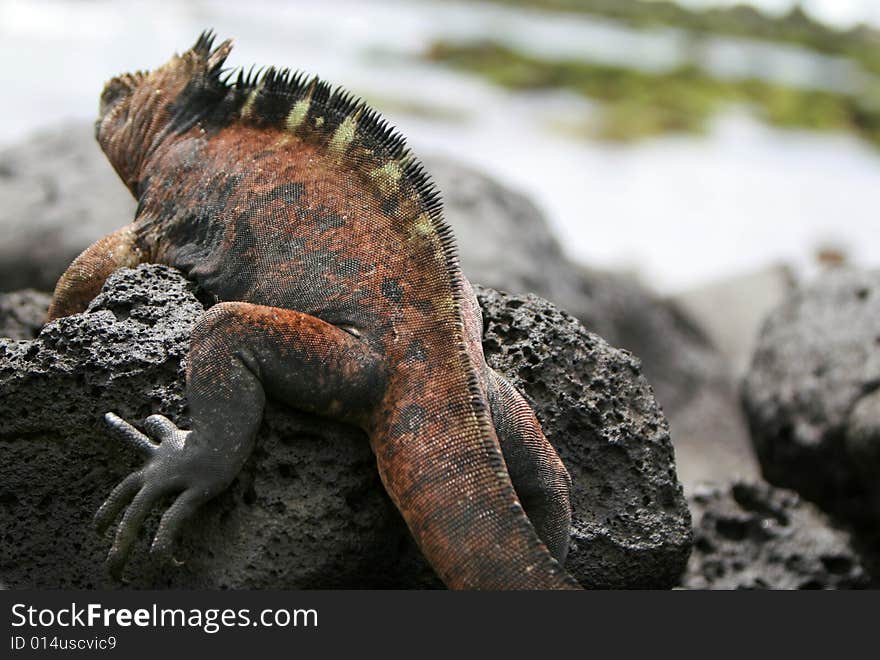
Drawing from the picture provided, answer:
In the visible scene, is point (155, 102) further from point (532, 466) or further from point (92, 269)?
point (532, 466)

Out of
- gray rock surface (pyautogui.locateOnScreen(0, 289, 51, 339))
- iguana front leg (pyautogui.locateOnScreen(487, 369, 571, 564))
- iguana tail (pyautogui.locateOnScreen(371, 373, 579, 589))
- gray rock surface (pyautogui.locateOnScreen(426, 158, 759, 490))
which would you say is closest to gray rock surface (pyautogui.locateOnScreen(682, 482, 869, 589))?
iguana front leg (pyautogui.locateOnScreen(487, 369, 571, 564))

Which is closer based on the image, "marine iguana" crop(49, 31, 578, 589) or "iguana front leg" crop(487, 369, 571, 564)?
"marine iguana" crop(49, 31, 578, 589)

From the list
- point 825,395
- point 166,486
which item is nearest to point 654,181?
point 825,395

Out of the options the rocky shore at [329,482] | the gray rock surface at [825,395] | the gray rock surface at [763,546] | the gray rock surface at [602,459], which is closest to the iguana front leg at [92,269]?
the rocky shore at [329,482]

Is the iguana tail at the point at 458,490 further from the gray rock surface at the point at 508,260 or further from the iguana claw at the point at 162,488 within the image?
the gray rock surface at the point at 508,260

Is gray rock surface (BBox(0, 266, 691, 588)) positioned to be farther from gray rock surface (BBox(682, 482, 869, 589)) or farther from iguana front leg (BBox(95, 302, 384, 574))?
gray rock surface (BBox(682, 482, 869, 589))

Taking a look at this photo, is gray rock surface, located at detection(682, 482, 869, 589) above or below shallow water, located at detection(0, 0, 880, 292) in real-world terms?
below
